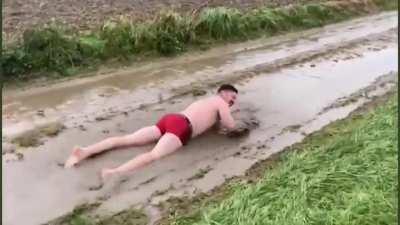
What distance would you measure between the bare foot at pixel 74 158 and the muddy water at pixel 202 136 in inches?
A: 2.7

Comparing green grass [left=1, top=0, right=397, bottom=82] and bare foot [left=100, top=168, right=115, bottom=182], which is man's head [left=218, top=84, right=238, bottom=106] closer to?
bare foot [left=100, top=168, right=115, bottom=182]

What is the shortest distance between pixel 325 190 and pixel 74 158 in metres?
2.31

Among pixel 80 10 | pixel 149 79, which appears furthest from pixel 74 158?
pixel 80 10

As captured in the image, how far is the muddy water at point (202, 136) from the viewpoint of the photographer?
5.39 m

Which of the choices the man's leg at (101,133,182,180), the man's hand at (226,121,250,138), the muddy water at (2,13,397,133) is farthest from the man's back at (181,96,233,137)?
the muddy water at (2,13,397,133)

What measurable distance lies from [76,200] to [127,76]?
12.4ft

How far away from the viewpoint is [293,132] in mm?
7035

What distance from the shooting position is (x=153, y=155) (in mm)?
5996

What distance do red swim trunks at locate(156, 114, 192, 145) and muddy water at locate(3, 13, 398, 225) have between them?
17 centimetres

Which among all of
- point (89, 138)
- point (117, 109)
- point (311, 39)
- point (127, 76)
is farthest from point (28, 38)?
point (311, 39)

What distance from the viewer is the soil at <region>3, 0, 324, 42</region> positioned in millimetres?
9734

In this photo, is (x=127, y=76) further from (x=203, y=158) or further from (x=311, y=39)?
(x=311, y=39)

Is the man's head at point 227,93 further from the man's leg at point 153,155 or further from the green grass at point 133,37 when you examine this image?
the green grass at point 133,37

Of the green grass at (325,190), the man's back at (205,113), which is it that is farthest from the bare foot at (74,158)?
the green grass at (325,190)
